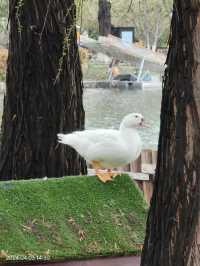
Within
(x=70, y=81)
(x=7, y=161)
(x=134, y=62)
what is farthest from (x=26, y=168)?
(x=134, y=62)

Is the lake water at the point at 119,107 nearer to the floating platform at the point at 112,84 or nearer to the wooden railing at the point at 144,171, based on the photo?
the floating platform at the point at 112,84

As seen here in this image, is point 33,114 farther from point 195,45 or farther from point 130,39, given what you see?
point 130,39

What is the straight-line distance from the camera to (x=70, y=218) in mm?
3223

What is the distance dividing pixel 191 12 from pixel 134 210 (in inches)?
62.9

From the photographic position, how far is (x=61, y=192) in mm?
3363

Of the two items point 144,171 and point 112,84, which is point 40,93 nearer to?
point 144,171

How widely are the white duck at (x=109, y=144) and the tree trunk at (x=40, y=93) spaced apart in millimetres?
373

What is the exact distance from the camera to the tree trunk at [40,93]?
154 inches

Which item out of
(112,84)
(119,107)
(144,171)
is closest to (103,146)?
(144,171)

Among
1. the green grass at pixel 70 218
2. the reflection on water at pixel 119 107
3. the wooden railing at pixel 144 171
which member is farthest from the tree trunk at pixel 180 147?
the reflection on water at pixel 119 107

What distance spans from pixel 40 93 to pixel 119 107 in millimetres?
7537

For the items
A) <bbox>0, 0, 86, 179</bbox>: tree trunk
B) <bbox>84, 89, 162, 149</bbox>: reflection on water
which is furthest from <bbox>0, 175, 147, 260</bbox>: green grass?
<bbox>84, 89, 162, 149</bbox>: reflection on water

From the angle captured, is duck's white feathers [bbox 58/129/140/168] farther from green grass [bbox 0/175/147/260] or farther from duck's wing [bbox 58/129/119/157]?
green grass [bbox 0/175/147/260]

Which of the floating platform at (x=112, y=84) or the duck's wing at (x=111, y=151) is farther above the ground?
the duck's wing at (x=111, y=151)
